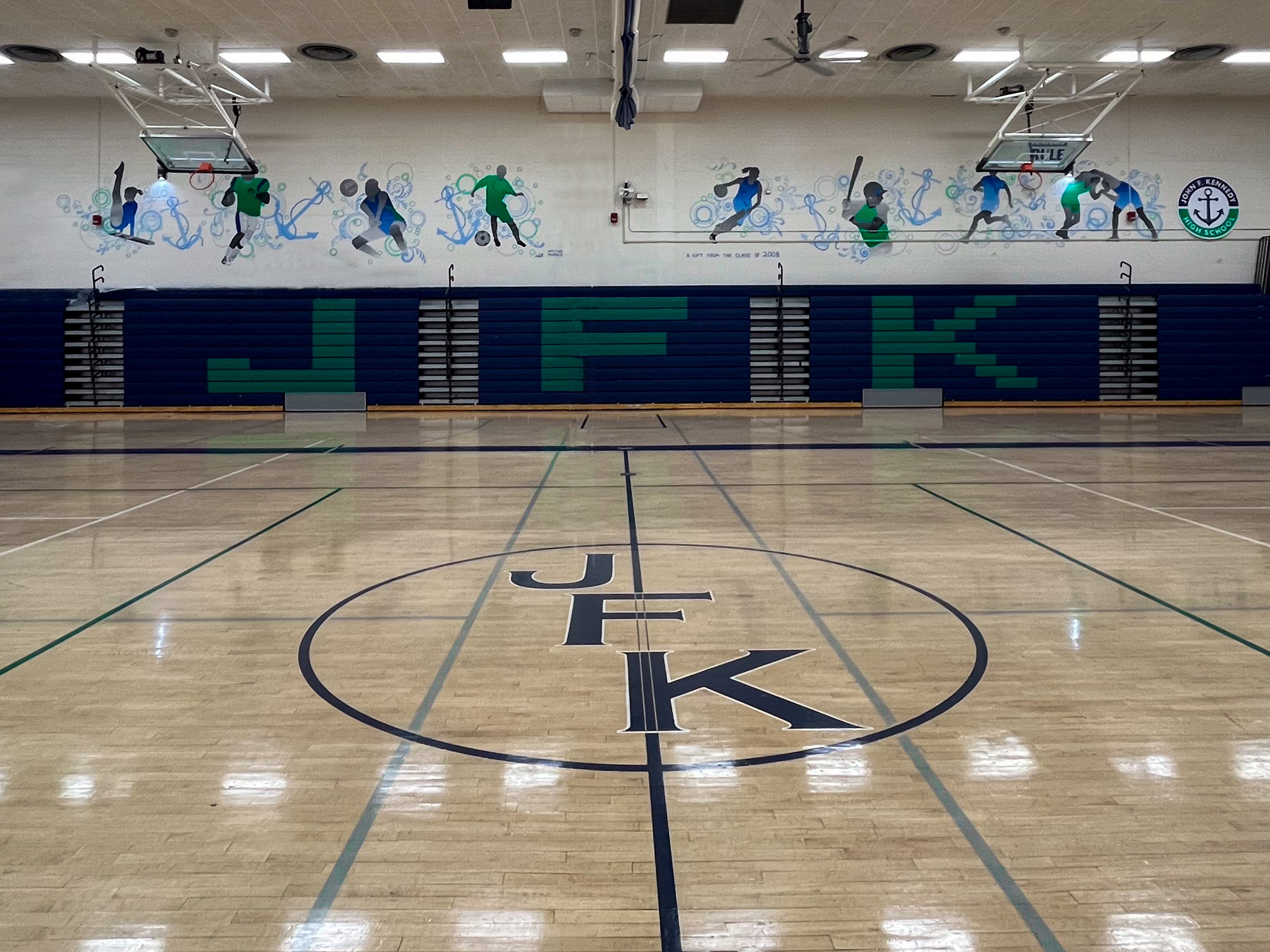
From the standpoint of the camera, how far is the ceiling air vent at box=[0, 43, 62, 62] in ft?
42.4

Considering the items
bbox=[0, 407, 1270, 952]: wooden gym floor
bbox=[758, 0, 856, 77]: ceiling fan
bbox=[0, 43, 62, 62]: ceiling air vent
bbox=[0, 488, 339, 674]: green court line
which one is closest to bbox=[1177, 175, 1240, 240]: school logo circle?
bbox=[758, 0, 856, 77]: ceiling fan

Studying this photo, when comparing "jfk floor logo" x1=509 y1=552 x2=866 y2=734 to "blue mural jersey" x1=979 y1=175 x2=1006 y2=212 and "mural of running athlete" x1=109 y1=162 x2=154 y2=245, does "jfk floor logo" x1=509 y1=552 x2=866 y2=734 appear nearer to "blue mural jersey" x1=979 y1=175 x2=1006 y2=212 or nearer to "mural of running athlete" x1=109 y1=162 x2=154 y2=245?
"blue mural jersey" x1=979 y1=175 x2=1006 y2=212

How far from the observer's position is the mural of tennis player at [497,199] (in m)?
15.8

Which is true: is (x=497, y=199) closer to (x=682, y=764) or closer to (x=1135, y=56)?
(x=1135, y=56)

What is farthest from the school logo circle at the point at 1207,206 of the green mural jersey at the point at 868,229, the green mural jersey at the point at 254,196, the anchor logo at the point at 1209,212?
the green mural jersey at the point at 254,196

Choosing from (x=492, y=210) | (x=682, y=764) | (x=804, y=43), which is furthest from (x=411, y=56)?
(x=682, y=764)

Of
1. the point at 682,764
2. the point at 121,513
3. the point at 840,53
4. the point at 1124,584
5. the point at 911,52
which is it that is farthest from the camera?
the point at 840,53

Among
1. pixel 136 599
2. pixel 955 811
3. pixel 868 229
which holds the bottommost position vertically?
pixel 955 811

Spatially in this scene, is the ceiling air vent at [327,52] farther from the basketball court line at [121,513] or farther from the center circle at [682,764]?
the center circle at [682,764]

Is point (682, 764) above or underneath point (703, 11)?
underneath

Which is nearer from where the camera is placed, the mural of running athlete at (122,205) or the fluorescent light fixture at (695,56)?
the fluorescent light fixture at (695,56)

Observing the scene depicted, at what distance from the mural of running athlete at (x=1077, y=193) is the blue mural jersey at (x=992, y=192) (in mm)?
973

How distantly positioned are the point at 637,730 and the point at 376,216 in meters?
14.5

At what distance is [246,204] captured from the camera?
1575cm
